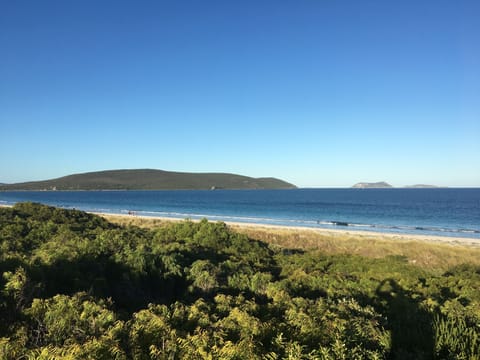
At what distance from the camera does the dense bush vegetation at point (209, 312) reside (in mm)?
3500

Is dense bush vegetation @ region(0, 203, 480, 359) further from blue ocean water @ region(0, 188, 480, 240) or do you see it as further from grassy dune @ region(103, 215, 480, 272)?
blue ocean water @ region(0, 188, 480, 240)

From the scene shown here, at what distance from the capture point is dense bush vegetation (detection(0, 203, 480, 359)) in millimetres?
3500

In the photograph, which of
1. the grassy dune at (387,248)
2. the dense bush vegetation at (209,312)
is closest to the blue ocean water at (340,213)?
the grassy dune at (387,248)

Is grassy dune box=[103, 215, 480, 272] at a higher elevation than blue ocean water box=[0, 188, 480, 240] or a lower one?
higher

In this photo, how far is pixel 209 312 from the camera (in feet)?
15.9

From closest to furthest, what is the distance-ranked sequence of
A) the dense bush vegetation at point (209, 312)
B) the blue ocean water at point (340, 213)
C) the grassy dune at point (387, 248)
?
the dense bush vegetation at point (209, 312)
the grassy dune at point (387, 248)
the blue ocean water at point (340, 213)

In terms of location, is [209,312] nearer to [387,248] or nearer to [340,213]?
[387,248]

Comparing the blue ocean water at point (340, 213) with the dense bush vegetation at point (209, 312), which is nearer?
the dense bush vegetation at point (209, 312)

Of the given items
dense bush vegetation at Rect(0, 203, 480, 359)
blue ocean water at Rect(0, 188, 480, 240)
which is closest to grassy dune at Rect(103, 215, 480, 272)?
dense bush vegetation at Rect(0, 203, 480, 359)

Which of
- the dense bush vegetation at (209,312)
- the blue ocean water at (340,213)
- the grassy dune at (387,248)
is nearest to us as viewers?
the dense bush vegetation at (209,312)

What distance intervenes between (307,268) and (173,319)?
23.6 ft

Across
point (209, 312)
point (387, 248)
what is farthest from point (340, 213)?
point (209, 312)

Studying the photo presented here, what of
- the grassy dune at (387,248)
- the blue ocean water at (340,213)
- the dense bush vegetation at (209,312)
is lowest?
the blue ocean water at (340,213)

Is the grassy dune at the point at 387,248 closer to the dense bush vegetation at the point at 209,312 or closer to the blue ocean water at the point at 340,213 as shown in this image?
the dense bush vegetation at the point at 209,312
